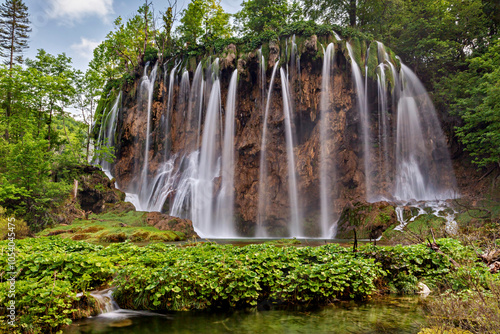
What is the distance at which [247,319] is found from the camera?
16.0 ft

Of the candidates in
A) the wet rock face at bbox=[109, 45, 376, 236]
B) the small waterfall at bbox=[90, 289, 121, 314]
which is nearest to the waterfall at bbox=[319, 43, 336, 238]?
the wet rock face at bbox=[109, 45, 376, 236]

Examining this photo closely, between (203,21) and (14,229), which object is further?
(203,21)

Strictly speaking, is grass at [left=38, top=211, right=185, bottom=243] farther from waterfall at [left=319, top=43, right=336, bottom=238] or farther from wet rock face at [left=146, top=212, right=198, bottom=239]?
waterfall at [left=319, top=43, right=336, bottom=238]

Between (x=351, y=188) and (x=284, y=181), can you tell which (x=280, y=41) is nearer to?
(x=284, y=181)

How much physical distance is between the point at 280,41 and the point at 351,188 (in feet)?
45.9

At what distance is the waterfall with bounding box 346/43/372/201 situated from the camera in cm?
2356

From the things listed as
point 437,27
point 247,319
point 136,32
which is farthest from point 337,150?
point 136,32

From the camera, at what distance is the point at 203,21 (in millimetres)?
34406

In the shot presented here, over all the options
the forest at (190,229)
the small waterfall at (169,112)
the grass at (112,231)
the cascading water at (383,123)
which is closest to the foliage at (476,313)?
the forest at (190,229)

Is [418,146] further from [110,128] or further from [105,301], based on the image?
[110,128]

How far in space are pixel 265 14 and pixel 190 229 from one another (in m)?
26.6

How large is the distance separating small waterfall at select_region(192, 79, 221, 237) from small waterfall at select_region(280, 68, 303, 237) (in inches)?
238

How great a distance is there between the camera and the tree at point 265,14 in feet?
104

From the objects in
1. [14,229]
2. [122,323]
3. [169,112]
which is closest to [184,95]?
[169,112]
